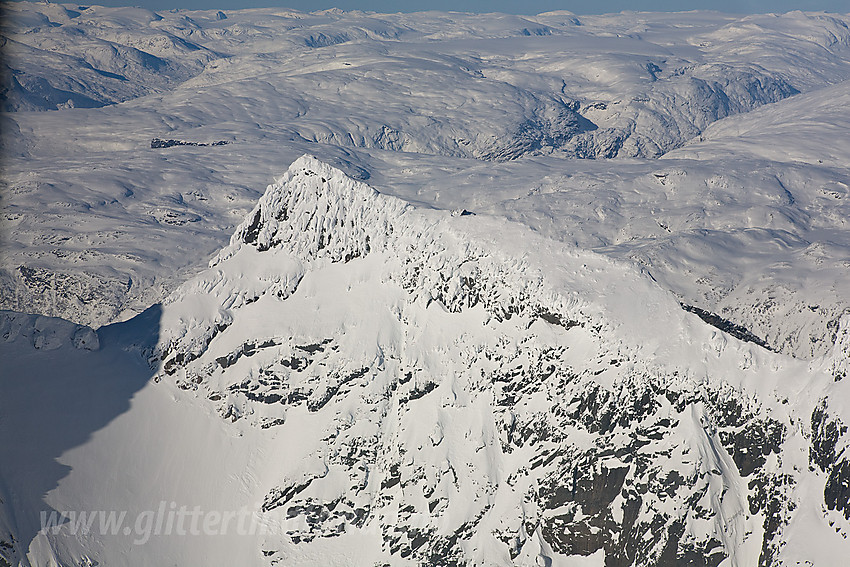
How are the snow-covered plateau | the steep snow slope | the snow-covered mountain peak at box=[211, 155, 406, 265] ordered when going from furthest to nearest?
the snow-covered mountain peak at box=[211, 155, 406, 265], the snow-covered plateau, the steep snow slope

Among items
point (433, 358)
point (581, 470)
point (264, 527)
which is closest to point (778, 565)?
point (581, 470)

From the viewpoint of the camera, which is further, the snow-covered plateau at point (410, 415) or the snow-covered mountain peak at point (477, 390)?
the snow-covered mountain peak at point (477, 390)

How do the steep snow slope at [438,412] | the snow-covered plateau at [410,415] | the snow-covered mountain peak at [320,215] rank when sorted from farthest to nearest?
1. the snow-covered mountain peak at [320,215]
2. the snow-covered plateau at [410,415]
3. the steep snow slope at [438,412]

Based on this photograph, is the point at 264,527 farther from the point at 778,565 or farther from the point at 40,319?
the point at 778,565

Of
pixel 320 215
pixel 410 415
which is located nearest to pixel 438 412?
pixel 410 415

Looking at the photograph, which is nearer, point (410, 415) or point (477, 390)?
point (477, 390)

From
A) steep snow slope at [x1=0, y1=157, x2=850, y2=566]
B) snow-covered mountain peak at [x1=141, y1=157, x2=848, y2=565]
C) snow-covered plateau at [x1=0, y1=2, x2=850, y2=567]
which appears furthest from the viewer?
snow-covered mountain peak at [x1=141, y1=157, x2=848, y2=565]

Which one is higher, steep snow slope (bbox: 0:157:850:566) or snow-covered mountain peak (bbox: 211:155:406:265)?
snow-covered mountain peak (bbox: 211:155:406:265)

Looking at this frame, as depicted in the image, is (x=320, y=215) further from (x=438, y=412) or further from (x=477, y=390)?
(x=477, y=390)
